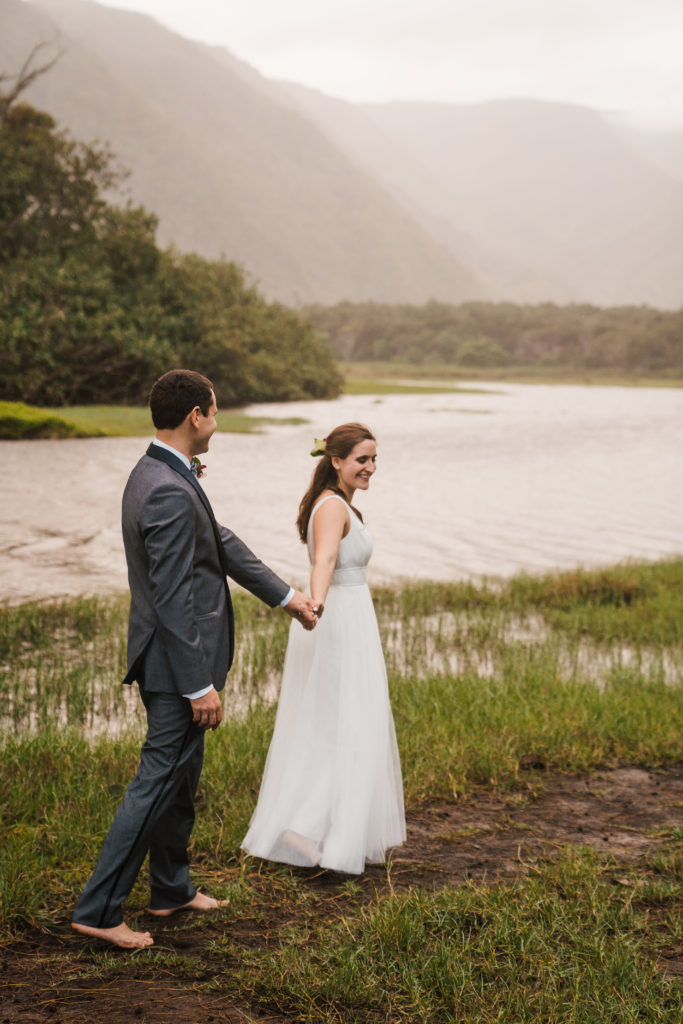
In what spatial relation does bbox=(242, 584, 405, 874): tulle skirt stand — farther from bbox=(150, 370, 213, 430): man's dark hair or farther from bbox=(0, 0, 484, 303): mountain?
bbox=(0, 0, 484, 303): mountain

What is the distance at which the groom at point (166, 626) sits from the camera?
338 cm

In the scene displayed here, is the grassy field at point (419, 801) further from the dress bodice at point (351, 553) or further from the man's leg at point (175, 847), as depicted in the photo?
the dress bodice at point (351, 553)

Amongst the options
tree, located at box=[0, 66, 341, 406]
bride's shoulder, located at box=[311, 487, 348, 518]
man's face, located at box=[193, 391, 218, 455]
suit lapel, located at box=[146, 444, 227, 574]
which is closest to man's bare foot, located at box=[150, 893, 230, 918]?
suit lapel, located at box=[146, 444, 227, 574]

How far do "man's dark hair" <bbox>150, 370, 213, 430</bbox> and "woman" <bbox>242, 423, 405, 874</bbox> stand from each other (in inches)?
37.5

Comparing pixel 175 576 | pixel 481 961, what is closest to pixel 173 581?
pixel 175 576

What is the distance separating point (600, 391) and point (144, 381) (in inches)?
1451

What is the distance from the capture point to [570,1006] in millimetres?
3141

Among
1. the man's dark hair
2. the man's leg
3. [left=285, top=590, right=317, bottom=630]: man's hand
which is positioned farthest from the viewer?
[left=285, top=590, right=317, bottom=630]: man's hand

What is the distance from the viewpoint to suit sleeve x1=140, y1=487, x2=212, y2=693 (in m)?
3.36

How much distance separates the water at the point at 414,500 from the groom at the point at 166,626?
6661 millimetres

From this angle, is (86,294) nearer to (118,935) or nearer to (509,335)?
(118,935)

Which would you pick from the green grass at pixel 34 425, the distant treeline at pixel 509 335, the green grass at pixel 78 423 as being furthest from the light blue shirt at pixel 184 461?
the distant treeline at pixel 509 335

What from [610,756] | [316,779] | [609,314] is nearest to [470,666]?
[610,756]

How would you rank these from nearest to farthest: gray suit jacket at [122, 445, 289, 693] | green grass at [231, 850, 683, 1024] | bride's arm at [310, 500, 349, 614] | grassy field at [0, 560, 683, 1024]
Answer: green grass at [231, 850, 683, 1024], grassy field at [0, 560, 683, 1024], gray suit jacket at [122, 445, 289, 693], bride's arm at [310, 500, 349, 614]
